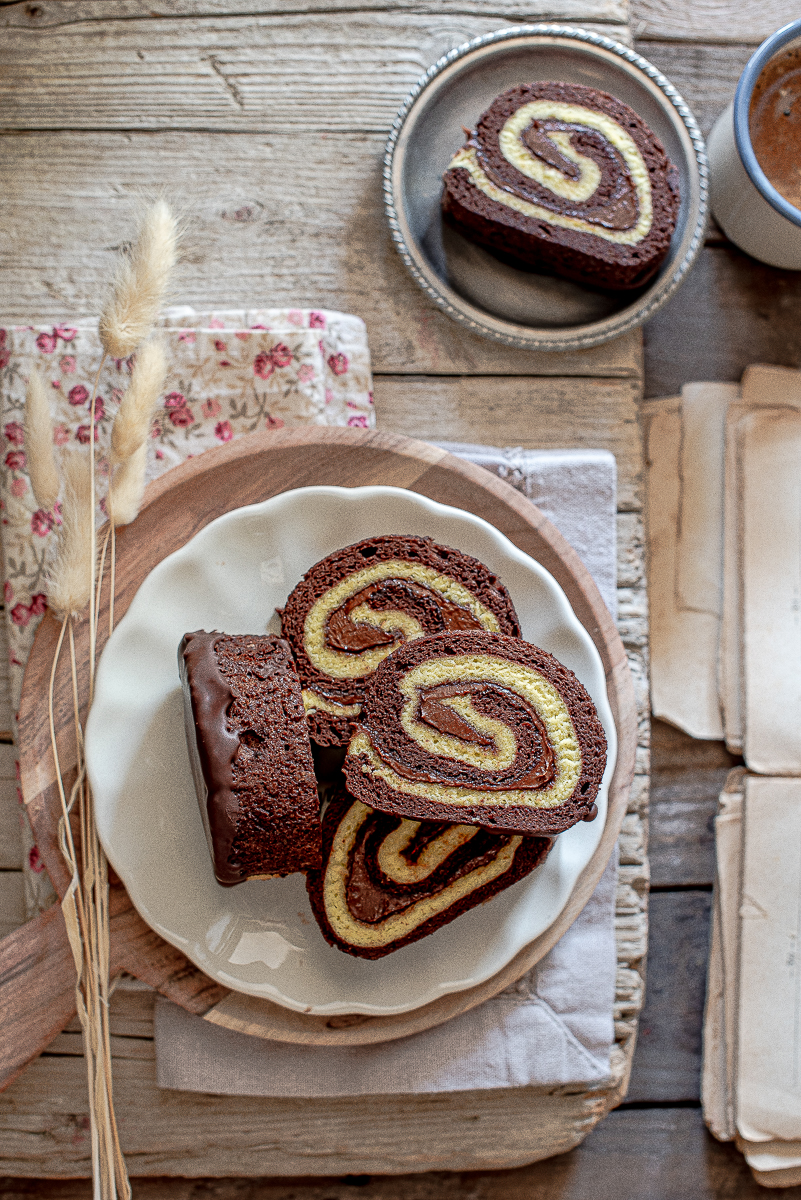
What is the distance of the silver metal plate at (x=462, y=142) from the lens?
5.12 feet

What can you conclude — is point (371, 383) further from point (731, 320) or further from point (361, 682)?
point (731, 320)

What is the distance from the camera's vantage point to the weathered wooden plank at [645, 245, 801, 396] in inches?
69.7

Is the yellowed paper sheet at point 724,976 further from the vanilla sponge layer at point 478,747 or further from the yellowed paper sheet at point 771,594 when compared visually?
the vanilla sponge layer at point 478,747

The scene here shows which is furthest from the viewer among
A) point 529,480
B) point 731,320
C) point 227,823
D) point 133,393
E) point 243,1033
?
point 731,320

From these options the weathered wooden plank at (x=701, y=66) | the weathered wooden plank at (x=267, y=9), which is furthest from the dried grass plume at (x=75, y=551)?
the weathered wooden plank at (x=701, y=66)

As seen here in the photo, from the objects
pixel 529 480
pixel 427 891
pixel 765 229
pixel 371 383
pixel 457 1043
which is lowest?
pixel 457 1043

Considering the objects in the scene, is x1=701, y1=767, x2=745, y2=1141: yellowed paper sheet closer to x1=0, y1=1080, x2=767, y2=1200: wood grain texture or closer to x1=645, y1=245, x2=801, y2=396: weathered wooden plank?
x1=0, y1=1080, x2=767, y2=1200: wood grain texture

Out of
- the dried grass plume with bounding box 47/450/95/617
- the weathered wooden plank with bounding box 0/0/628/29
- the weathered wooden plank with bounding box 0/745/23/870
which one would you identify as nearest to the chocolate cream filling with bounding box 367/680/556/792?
the dried grass plume with bounding box 47/450/95/617

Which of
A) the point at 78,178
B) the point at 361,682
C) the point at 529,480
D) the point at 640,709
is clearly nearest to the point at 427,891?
the point at 361,682

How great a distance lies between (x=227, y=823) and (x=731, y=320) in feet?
4.40

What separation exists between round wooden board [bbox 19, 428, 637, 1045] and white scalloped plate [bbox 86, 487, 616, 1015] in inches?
3.1

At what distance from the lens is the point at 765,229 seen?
1.59m

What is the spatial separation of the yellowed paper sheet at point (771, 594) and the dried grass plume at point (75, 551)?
117 centimetres

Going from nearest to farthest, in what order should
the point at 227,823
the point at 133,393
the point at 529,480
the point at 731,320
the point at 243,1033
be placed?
the point at 227,823, the point at 133,393, the point at 243,1033, the point at 529,480, the point at 731,320
